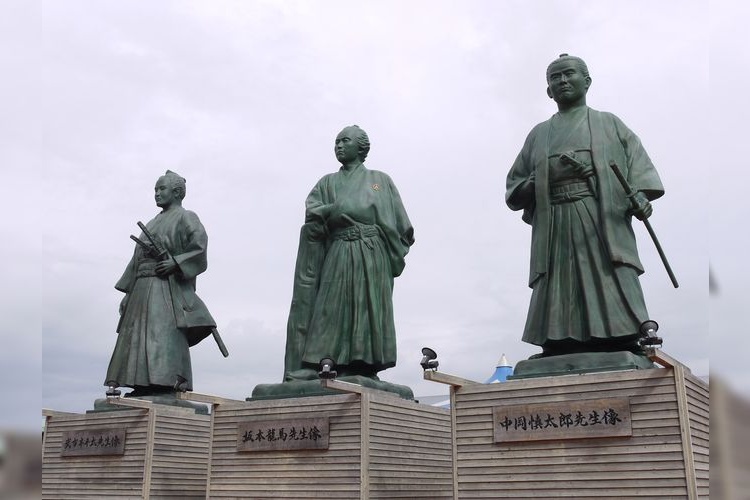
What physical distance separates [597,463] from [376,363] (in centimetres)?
321

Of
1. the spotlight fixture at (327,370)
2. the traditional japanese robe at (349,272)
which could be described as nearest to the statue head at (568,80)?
the traditional japanese robe at (349,272)

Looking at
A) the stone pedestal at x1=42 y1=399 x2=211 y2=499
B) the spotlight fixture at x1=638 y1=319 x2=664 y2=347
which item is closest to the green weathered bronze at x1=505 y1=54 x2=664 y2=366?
the spotlight fixture at x1=638 y1=319 x2=664 y2=347

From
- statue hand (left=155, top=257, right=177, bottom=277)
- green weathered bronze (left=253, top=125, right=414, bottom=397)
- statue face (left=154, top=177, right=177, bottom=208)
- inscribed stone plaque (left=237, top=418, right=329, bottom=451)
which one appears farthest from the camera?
statue face (left=154, top=177, right=177, bottom=208)

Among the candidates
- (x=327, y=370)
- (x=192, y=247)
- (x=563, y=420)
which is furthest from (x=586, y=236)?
(x=192, y=247)

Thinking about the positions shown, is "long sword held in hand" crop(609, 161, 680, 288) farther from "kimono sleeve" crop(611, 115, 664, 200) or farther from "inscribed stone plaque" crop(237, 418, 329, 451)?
"inscribed stone plaque" crop(237, 418, 329, 451)

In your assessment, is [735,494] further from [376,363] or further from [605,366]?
[376,363]

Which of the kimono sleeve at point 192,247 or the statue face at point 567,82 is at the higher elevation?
the statue face at point 567,82

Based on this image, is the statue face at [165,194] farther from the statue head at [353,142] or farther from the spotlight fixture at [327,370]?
the spotlight fixture at [327,370]

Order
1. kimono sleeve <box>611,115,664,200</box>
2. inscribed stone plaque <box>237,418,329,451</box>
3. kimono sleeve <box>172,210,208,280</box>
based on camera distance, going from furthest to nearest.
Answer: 1. kimono sleeve <box>172,210,208,280</box>
2. inscribed stone plaque <box>237,418,329,451</box>
3. kimono sleeve <box>611,115,664,200</box>

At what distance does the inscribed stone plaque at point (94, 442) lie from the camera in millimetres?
9602

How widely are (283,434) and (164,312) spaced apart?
3.32m

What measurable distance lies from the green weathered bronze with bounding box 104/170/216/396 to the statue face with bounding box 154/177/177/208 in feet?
0.05

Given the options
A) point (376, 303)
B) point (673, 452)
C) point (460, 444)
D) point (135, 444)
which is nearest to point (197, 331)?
point (135, 444)

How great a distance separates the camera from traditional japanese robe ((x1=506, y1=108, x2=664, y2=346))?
6.77 metres
